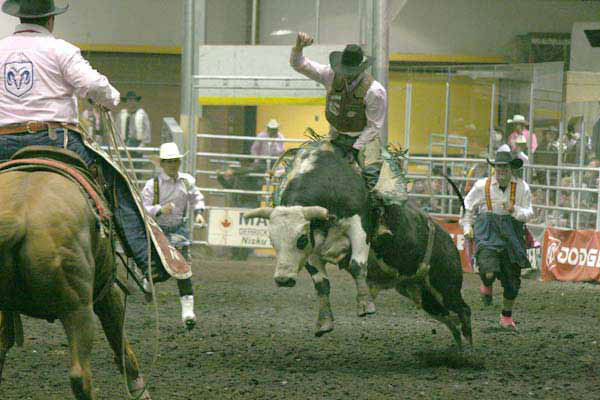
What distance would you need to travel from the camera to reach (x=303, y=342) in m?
9.05

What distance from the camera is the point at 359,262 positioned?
7859 millimetres

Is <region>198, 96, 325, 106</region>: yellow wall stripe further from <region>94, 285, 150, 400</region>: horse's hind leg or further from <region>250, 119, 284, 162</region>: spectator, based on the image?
<region>94, 285, 150, 400</region>: horse's hind leg

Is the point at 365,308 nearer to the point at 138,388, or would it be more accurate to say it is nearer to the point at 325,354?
the point at 325,354

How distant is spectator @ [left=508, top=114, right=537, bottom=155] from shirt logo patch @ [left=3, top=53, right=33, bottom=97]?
499 inches

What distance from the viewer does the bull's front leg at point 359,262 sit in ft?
25.7

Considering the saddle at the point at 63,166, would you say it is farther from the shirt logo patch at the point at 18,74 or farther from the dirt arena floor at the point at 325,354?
the dirt arena floor at the point at 325,354

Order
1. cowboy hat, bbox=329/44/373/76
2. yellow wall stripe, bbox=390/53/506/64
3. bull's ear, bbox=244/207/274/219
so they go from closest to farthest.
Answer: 1. bull's ear, bbox=244/207/274/219
2. cowboy hat, bbox=329/44/373/76
3. yellow wall stripe, bbox=390/53/506/64

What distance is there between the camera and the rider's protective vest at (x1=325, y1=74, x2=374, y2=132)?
8273 mm

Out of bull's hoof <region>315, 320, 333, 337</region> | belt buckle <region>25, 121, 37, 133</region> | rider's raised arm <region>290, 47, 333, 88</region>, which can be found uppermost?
rider's raised arm <region>290, 47, 333, 88</region>

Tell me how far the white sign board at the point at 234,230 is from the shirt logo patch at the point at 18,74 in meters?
11.4

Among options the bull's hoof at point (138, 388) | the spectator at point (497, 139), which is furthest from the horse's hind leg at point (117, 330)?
the spectator at point (497, 139)

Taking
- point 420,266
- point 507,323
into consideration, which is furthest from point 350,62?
point 507,323

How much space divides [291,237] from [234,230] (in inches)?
385

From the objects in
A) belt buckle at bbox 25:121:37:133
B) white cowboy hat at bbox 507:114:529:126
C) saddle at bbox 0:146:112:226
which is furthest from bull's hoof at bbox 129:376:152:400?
white cowboy hat at bbox 507:114:529:126
